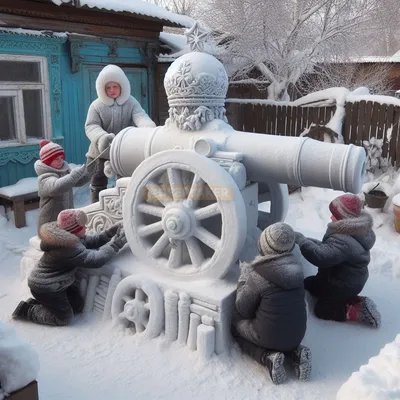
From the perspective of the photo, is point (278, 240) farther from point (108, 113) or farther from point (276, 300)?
point (108, 113)

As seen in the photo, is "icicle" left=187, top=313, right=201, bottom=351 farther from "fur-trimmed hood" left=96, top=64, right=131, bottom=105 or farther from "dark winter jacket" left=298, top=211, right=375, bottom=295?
"fur-trimmed hood" left=96, top=64, right=131, bottom=105

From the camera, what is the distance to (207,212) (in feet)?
9.57

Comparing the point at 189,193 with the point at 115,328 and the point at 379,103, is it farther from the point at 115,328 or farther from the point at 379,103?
the point at 379,103

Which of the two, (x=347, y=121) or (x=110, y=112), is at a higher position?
(x=110, y=112)

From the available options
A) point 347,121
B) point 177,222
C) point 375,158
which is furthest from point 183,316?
point 347,121

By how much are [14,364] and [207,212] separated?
147cm

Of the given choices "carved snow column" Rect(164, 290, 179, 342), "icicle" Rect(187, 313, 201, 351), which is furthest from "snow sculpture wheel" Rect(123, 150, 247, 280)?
"icicle" Rect(187, 313, 201, 351)

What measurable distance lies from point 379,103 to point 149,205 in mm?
5696

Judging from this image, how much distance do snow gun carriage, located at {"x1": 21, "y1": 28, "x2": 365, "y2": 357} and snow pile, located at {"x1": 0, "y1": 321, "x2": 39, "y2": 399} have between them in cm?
116

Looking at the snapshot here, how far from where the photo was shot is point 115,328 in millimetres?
3115

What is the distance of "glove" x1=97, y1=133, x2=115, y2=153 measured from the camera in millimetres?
3848

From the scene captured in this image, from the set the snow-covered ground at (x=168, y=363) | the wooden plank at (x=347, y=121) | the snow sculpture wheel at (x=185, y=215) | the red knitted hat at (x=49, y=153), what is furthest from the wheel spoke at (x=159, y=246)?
the wooden plank at (x=347, y=121)

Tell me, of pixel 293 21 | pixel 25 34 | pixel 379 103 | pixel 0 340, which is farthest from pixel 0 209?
pixel 293 21

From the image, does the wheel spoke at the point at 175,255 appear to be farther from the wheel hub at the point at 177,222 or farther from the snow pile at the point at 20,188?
the snow pile at the point at 20,188
